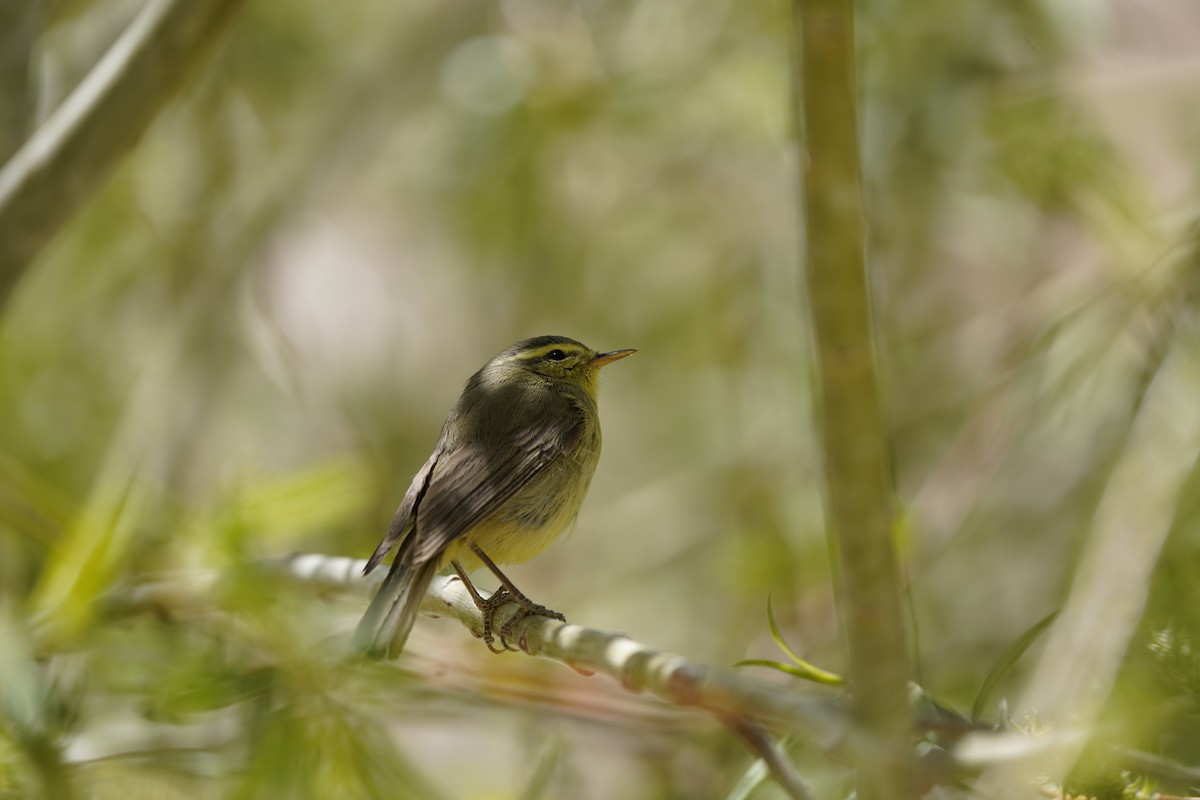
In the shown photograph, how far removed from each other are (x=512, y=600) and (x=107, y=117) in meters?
1.01

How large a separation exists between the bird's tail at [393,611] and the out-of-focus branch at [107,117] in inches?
31.1

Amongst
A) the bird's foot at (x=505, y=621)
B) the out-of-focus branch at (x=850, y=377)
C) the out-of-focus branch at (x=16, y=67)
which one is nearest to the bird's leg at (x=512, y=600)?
the bird's foot at (x=505, y=621)

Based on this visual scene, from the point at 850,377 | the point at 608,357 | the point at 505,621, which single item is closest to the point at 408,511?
the point at 505,621

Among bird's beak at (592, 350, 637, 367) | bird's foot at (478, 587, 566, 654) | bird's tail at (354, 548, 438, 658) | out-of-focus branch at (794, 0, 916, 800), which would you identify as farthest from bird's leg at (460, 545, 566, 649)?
out-of-focus branch at (794, 0, 916, 800)

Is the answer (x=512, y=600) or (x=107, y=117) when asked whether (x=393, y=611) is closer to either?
(x=512, y=600)

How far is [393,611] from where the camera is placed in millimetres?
1720

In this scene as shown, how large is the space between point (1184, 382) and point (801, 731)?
1.05 m

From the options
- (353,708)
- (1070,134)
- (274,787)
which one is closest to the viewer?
(274,787)

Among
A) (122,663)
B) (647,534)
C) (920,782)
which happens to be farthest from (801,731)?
(647,534)

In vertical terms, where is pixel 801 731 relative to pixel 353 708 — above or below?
above

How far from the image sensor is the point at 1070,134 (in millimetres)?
2828

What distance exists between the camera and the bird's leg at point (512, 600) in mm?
1866

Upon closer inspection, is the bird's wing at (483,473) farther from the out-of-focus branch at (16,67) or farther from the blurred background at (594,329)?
the out-of-focus branch at (16,67)

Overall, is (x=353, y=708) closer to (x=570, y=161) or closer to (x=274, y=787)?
(x=274, y=787)
